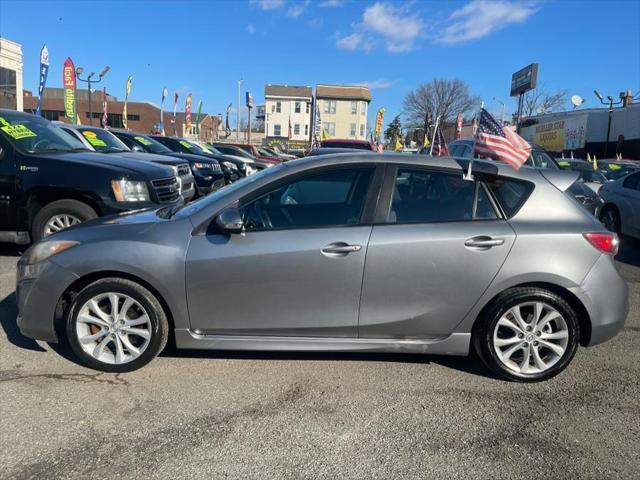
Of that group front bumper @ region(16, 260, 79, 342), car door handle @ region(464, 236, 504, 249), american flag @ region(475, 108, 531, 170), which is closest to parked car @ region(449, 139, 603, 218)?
american flag @ region(475, 108, 531, 170)

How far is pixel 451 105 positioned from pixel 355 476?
62.0m

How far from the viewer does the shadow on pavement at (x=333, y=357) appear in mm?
4047

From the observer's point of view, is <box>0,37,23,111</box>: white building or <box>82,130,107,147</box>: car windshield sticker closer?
<box>82,130,107,147</box>: car windshield sticker

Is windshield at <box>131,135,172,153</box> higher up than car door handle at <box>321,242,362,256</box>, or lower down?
higher up

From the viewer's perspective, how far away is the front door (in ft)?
11.7

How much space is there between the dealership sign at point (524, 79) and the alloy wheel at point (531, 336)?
47844 millimetres

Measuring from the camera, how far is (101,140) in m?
9.71

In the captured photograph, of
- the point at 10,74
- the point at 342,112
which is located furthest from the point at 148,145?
the point at 342,112

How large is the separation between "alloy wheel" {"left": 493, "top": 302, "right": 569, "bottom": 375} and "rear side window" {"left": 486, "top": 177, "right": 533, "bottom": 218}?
714 mm

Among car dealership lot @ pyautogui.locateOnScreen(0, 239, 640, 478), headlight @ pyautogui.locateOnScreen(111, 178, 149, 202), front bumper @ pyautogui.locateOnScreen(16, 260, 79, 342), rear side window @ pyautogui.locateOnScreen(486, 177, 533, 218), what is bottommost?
car dealership lot @ pyautogui.locateOnScreen(0, 239, 640, 478)

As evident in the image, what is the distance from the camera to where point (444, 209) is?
3.74m

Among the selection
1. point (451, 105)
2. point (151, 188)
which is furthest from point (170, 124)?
point (151, 188)

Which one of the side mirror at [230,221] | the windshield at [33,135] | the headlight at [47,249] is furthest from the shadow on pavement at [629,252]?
the windshield at [33,135]

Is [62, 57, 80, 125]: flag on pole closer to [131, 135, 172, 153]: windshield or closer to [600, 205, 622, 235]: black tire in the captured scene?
[131, 135, 172, 153]: windshield
